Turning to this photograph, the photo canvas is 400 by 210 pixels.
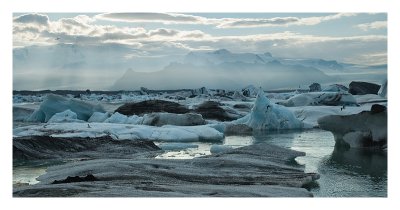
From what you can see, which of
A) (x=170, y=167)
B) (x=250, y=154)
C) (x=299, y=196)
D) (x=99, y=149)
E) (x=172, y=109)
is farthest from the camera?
(x=172, y=109)

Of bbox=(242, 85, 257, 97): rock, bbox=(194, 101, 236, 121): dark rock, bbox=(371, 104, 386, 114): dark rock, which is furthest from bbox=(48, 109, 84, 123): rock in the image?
bbox=(242, 85, 257, 97): rock

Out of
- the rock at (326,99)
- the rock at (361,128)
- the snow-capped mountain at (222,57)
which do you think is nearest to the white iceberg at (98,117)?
the snow-capped mountain at (222,57)

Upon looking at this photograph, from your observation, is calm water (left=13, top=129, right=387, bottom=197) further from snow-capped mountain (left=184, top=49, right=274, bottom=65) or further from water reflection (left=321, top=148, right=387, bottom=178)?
snow-capped mountain (left=184, top=49, right=274, bottom=65)

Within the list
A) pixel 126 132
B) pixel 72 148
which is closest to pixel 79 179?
pixel 72 148

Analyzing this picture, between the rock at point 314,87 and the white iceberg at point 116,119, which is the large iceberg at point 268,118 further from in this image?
the rock at point 314,87

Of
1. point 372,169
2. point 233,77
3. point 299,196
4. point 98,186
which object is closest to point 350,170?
point 372,169

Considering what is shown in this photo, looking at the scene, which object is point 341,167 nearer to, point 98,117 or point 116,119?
point 116,119

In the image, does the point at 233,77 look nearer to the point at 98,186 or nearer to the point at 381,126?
the point at 381,126
